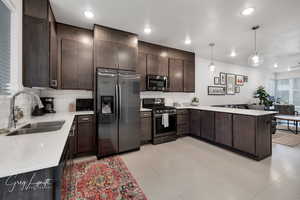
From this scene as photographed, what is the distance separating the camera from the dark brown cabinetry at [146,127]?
A: 3.29 m

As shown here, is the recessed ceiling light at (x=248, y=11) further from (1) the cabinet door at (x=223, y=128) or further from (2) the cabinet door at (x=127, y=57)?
(2) the cabinet door at (x=127, y=57)

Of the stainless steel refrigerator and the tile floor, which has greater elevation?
the stainless steel refrigerator

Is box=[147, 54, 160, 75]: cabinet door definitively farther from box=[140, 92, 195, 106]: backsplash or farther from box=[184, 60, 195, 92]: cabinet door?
box=[184, 60, 195, 92]: cabinet door

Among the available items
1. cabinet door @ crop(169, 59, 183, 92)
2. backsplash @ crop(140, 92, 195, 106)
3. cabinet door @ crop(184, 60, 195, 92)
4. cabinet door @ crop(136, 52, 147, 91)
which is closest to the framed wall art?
backsplash @ crop(140, 92, 195, 106)

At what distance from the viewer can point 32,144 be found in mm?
1020

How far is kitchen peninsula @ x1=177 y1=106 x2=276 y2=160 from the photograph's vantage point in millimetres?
2572

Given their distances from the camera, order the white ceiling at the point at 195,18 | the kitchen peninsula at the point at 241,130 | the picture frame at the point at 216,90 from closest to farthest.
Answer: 1. the white ceiling at the point at 195,18
2. the kitchen peninsula at the point at 241,130
3. the picture frame at the point at 216,90

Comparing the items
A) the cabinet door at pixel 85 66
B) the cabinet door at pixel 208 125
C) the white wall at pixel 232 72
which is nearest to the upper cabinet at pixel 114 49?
the cabinet door at pixel 85 66

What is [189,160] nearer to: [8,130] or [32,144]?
[32,144]

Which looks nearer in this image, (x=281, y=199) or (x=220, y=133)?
(x=281, y=199)

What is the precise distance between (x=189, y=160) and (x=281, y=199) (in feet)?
4.28

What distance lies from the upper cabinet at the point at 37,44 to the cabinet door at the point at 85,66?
0.77 meters

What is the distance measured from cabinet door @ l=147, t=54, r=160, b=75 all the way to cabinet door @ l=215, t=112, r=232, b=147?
2045mm

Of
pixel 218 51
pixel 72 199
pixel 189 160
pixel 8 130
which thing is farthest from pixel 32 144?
pixel 218 51
